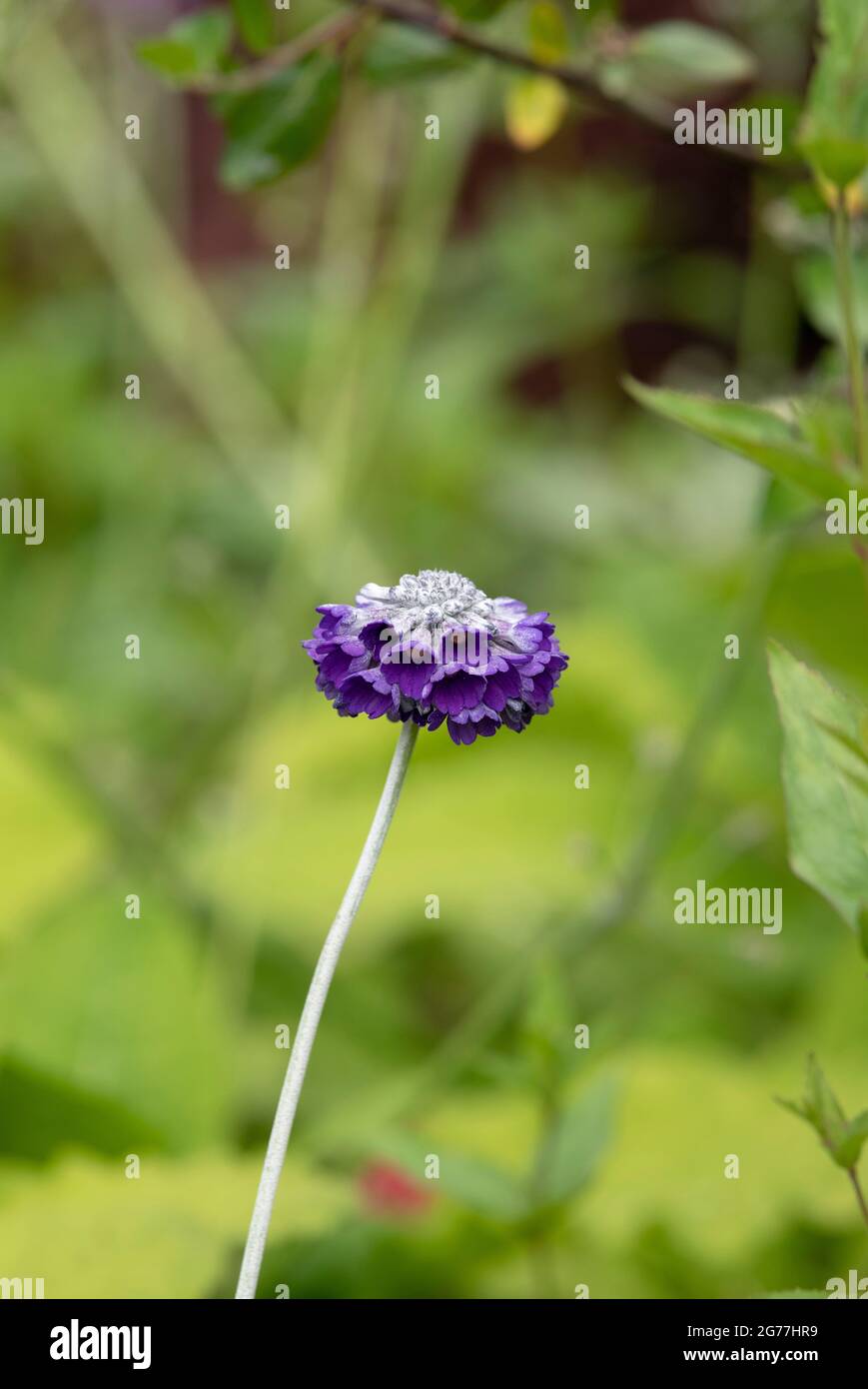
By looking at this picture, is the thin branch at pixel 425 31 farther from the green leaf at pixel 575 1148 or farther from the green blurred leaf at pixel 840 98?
the green leaf at pixel 575 1148

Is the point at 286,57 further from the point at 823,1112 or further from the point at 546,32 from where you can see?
the point at 823,1112

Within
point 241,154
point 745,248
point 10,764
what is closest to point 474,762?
point 10,764

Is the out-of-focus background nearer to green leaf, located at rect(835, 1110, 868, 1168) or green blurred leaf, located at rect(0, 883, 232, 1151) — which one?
green blurred leaf, located at rect(0, 883, 232, 1151)

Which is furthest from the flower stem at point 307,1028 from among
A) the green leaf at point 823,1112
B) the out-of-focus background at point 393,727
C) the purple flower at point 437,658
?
the out-of-focus background at point 393,727

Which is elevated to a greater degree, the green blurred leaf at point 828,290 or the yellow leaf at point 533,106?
the yellow leaf at point 533,106

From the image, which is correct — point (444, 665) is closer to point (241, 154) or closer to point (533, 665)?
point (533, 665)

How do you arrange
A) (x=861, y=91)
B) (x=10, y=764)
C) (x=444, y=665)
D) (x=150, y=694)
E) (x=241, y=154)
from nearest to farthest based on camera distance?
(x=444, y=665) → (x=861, y=91) → (x=241, y=154) → (x=10, y=764) → (x=150, y=694)
